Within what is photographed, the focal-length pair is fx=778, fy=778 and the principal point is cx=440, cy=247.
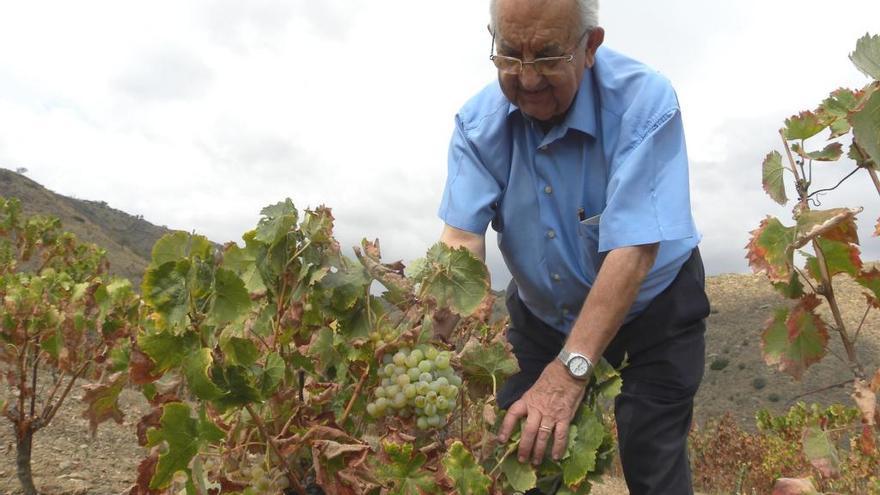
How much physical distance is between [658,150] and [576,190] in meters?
0.28

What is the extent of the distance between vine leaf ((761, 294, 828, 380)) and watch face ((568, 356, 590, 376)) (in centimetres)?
43

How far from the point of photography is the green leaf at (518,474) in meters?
1.68

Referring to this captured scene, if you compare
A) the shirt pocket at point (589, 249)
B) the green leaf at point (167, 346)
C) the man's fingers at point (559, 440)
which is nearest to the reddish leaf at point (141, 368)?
the green leaf at point (167, 346)

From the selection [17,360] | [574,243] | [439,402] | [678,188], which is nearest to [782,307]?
[678,188]

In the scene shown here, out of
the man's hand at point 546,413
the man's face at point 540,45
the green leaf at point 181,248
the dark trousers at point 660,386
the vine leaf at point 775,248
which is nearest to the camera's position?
the green leaf at point 181,248

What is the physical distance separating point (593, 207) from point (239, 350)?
4.01ft

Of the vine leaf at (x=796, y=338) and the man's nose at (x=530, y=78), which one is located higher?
the man's nose at (x=530, y=78)

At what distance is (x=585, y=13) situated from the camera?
2023mm

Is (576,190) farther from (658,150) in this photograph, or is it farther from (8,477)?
(8,477)

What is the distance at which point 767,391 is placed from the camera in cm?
2823

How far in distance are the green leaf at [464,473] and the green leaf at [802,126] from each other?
1030 mm

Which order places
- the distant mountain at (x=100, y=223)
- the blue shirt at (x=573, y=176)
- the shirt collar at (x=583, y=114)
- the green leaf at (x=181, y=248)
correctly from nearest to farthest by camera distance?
the green leaf at (x=181, y=248) < the blue shirt at (x=573, y=176) < the shirt collar at (x=583, y=114) < the distant mountain at (x=100, y=223)

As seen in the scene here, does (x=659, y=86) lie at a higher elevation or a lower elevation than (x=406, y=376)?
higher

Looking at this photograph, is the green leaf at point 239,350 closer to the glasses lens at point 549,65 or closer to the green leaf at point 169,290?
the green leaf at point 169,290
